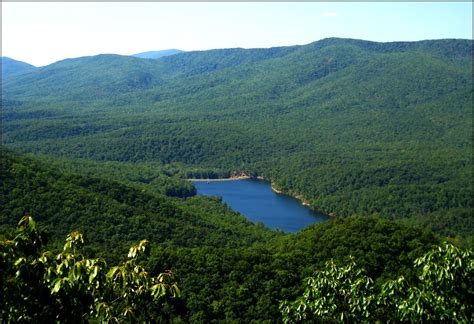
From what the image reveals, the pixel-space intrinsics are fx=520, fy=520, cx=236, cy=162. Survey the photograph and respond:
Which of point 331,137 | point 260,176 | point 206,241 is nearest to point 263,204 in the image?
point 260,176

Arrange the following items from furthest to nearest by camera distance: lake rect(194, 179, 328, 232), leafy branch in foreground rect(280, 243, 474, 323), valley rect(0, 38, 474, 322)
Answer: lake rect(194, 179, 328, 232) < valley rect(0, 38, 474, 322) < leafy branch in foreground rect(280, 243, 474, 323)

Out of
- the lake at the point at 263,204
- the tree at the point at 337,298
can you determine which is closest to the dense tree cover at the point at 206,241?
the lake at the point at 263,204

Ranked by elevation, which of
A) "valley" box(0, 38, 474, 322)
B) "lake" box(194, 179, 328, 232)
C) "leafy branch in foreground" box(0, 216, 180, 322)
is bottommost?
"lake" box(194, 179, 328, 232)

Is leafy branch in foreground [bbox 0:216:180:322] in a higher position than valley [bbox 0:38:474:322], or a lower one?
higher

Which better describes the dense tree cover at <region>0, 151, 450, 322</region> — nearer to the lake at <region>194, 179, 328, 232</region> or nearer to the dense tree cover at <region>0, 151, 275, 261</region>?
the dense tree cover at <region>0, 151, 275, 261</region>

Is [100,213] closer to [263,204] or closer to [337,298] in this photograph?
[263,204]

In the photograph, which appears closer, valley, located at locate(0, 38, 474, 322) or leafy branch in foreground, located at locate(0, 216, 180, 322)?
leafy branch in foreground, located at locate(0, 216, 180, 322)

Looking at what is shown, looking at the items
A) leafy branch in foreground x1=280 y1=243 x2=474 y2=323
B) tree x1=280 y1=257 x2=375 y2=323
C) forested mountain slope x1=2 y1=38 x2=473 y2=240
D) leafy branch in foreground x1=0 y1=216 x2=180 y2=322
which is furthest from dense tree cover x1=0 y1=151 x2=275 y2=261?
forested mountain slope x1=2 y1=38 x2=473 y2=240
